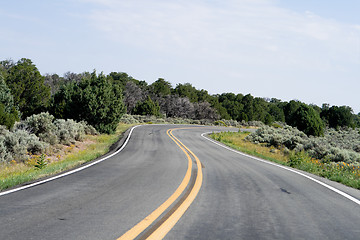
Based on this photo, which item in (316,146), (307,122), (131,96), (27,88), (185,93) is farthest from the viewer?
(185,93)

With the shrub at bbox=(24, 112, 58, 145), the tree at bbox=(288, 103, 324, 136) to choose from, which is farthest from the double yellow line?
the tree at bbox=(288, 103, 324, 136)

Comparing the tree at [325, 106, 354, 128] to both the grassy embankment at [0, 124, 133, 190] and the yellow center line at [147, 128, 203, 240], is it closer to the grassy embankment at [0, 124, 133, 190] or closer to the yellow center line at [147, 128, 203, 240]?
the grassy embankment at [0, 124, 133, 190]

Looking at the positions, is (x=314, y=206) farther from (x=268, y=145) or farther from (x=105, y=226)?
(x=268, y=145)

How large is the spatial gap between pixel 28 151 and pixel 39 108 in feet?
81.5

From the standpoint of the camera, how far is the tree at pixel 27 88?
128 feet

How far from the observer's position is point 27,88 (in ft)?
132

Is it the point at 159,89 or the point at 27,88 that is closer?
the point at 27,88

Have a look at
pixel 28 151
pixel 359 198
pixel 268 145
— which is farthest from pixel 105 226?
pixel 268 145

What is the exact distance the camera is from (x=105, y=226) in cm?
381

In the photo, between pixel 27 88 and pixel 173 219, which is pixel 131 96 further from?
pixel 173 219

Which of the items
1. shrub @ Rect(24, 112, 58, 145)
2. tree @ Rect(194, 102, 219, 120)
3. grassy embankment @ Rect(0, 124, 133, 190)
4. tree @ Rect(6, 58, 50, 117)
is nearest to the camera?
grassy embankment @ Rect(0, 124, 133, 190)

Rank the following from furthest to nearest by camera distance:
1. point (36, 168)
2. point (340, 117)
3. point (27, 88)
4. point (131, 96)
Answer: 1. point (131, 96)
2. point (340, 117)
3. point (27, 88)
4. point (36, 168)

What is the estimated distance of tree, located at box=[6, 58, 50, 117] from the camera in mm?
39062

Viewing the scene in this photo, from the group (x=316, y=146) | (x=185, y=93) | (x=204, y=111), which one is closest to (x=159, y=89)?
(x=185, y=93)
